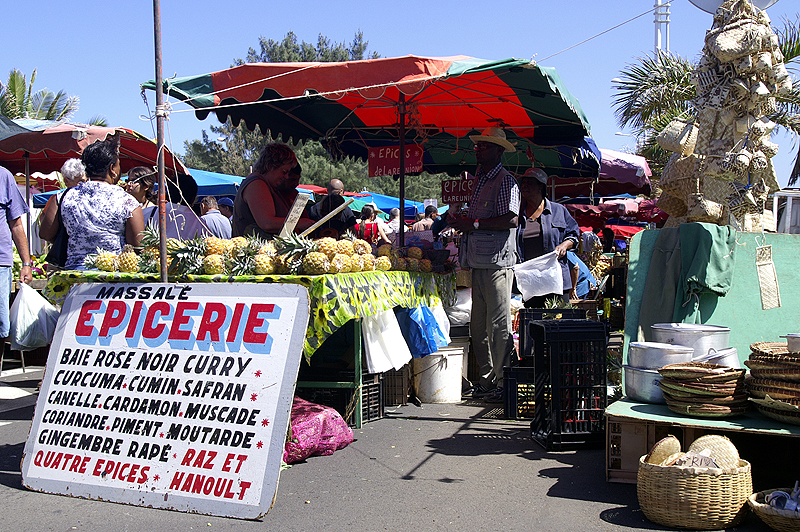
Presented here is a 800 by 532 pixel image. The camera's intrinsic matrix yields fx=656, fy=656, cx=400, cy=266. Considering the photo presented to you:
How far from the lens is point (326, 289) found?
4.29 metres

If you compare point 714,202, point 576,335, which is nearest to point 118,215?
point 576,335


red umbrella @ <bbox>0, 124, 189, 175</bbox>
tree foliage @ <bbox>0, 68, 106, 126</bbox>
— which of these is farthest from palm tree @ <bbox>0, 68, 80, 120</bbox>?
red umbrella @ <bbox>0, 124, 189, 175</bbox>

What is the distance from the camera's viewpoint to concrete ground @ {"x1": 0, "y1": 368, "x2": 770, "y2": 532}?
3.50 m

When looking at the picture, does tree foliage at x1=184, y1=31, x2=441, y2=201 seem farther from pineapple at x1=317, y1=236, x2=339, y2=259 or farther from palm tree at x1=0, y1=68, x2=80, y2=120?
pineapple at x1=317, y1=236, x2=339, y2=259

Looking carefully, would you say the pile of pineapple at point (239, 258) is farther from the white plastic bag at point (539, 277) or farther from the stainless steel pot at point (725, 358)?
the white plastic bag at point (539, 277)

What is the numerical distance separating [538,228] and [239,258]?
4460 mm

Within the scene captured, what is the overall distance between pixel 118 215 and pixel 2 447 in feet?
6.41

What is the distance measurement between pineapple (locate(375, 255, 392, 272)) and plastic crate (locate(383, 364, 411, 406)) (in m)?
1.29

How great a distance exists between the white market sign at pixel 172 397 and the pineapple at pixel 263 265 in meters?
0.33

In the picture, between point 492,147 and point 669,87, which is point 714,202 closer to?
point 492,147

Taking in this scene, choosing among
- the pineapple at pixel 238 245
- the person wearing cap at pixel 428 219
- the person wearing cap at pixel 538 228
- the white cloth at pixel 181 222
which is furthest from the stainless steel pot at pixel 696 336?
the person wearing cap at pixel 428 219

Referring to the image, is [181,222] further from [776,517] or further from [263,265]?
[776,517]

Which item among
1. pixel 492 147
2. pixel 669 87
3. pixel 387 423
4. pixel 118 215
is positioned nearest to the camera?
pixel 118 215

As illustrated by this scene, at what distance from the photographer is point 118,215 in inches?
212
